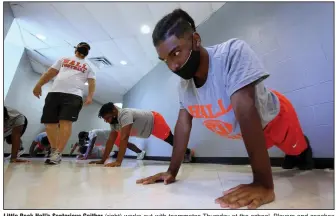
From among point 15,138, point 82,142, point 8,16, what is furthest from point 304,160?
point 82,142

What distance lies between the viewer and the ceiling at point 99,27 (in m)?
2.57

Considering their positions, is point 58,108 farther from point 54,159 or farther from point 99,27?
point 99,27

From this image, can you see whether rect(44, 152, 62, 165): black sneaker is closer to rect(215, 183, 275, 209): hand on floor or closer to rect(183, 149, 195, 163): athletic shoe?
rect(183, 149, 195, 163): athletic shoe

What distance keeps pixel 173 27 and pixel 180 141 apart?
1.59 ft

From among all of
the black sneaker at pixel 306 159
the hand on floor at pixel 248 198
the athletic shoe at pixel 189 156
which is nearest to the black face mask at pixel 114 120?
the athletic shoe at pixel 189 156

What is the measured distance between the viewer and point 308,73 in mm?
1424

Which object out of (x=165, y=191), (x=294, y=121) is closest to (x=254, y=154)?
(x=165, y=191)

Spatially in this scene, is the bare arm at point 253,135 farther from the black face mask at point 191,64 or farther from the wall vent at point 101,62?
the wall vent at point 101,62

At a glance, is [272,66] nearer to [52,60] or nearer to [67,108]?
[67,108]

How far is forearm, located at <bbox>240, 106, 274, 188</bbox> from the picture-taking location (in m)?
0.58

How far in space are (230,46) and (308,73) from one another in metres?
0.97

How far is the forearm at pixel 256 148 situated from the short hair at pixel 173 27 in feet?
1.24

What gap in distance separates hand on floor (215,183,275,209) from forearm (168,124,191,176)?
38cm

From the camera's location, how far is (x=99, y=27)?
301cm
